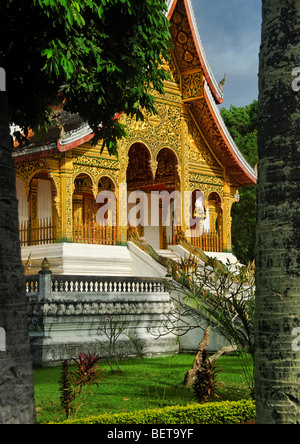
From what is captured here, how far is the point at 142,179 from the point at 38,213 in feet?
15.8

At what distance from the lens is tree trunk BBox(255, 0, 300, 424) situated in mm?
4637

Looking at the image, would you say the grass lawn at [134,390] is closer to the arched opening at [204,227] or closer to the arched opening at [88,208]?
the arched opening at [88,208]

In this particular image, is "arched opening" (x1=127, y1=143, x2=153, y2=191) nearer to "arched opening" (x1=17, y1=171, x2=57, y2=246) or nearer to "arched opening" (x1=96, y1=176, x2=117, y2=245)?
"arched opening" (x1=96, y1=176, x2=117, y2=245)

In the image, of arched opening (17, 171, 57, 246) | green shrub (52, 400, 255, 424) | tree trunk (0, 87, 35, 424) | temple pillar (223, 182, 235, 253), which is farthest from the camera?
temple pillar (223, 182, 235, 253)

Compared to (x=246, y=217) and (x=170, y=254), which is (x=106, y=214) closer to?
(x=170, y=254)

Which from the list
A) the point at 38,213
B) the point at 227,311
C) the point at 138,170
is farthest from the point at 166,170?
the point at 227,311

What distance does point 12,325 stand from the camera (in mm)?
5539

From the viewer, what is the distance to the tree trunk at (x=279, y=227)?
15.2 feet

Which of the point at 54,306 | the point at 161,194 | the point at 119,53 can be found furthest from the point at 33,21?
the point at 161,194

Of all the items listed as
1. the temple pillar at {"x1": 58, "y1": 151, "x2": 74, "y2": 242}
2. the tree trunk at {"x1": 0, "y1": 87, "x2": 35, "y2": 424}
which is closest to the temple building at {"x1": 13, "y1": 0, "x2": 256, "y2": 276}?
the temple pillar at {"x1": 58, "y1": 151, "x2": 74, "y2": 242}

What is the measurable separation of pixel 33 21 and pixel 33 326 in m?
6.21

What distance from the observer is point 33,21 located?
8.23 m

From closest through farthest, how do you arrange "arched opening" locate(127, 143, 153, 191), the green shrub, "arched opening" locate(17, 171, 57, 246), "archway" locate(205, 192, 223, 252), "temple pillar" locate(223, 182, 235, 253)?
1. the green shrub
2. "arched opening" locate(17, 171, 57, 246)
3. "archway" locate(205, 192, 223, 252)
4. "arched opening" locate(127, 143, 153, 191)
5. "temple pillar" locate(223, 182, 235, 253)

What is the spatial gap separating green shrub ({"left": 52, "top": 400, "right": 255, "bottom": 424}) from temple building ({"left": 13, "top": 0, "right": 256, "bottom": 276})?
922cm
